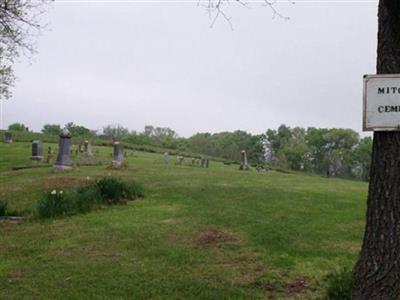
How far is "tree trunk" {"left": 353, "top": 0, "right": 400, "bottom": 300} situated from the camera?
157 inches

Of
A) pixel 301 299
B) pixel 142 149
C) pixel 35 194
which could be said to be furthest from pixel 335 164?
pixel 301 299

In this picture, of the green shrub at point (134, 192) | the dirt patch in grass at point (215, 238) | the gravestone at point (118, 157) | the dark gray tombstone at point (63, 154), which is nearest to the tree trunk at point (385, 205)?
the dirt patch in grass at point (215, 238)

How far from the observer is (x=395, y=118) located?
397 cm

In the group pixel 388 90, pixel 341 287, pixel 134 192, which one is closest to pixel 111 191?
pixel 134 192

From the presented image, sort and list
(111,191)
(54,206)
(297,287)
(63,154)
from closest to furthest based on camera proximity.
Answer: (297,287)
(54,206)
(111,191)
(63,154)

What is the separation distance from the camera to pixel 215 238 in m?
8.23

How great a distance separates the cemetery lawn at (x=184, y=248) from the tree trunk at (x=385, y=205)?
1532mm

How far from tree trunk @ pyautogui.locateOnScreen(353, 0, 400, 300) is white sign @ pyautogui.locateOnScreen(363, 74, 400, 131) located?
0.09 metres

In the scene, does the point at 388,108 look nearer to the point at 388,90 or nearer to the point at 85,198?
the point at 388,90

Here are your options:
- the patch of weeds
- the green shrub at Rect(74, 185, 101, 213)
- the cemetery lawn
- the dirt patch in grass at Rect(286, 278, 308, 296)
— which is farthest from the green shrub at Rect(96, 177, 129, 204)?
the dirt patch in grass at Rect(286, 278, 308, 296)

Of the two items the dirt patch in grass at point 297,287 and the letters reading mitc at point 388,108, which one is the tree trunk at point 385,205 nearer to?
the letters reading mitc at point 388,108

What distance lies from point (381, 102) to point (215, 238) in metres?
4.68

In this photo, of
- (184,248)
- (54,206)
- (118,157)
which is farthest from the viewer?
(118,157)

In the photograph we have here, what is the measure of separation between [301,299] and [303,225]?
414 cm
